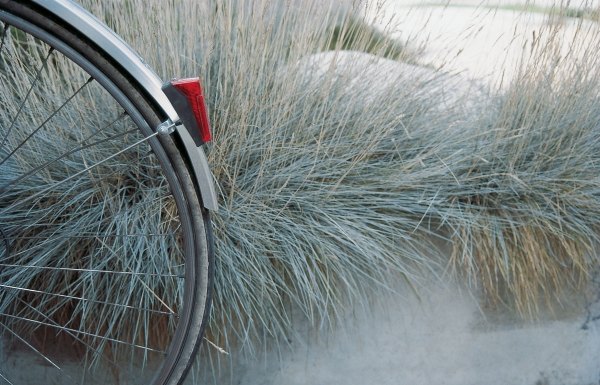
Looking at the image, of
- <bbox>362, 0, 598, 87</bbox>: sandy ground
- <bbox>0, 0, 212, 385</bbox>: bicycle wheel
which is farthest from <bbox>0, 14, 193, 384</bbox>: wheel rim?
<bbox>362, 0, 598, 87</bbox>: sandy ground

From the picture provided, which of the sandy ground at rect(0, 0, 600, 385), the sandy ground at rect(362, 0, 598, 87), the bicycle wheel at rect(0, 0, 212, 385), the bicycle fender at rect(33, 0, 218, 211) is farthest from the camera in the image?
the sandy ground at rect(362, 0, 598, 87)

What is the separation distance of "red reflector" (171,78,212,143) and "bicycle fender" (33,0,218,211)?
0.09 ft

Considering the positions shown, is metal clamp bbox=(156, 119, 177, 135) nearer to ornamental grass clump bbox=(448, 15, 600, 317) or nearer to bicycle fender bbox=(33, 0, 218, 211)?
bicycle fender bbox=(33, 0, 218, 211)

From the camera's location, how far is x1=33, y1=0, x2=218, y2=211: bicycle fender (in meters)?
1.38

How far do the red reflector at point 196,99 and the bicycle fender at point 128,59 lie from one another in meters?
0.03

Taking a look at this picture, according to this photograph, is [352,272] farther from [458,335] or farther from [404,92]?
[404,92]

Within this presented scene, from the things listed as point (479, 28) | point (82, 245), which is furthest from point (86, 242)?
point (479, 28)

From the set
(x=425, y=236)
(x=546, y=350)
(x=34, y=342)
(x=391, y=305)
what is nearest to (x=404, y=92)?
(x=425, y=236)

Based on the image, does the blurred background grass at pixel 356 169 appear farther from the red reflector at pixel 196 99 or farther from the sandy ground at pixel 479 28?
the red reflector at pixel 196 99

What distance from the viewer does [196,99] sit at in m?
1.49

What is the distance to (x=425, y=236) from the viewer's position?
2.14 meters

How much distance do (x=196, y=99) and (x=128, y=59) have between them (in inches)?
5.6

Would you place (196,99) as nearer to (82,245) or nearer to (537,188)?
(82,245)

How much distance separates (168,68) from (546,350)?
4.14ft
